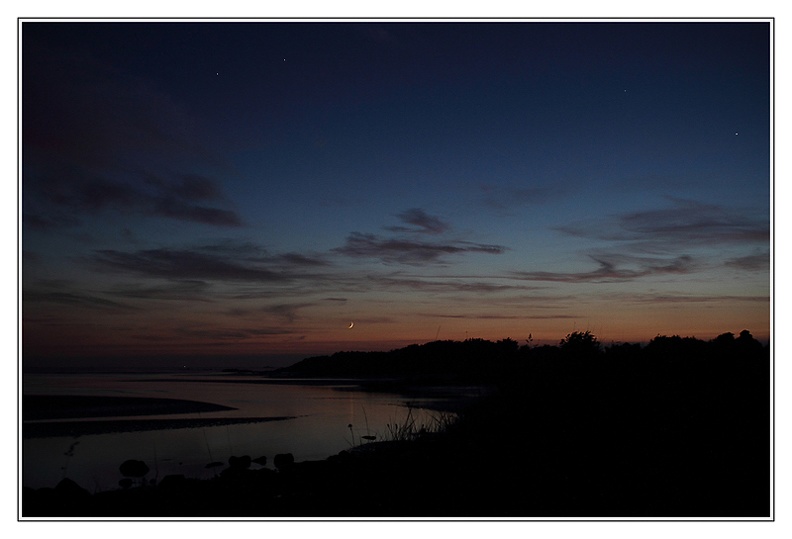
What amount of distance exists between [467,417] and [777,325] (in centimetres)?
675

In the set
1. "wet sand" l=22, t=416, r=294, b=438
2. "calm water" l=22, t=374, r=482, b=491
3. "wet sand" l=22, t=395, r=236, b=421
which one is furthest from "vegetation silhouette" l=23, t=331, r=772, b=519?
"wet sand" l=22, t=395, r=236, b=421

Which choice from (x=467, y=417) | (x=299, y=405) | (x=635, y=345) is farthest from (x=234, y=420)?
(x=635, y=345)

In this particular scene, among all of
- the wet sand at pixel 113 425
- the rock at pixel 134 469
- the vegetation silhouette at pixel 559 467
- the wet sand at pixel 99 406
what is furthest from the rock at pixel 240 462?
the wet sand at pixel 99 406

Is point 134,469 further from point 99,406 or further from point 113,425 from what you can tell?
point 99,406

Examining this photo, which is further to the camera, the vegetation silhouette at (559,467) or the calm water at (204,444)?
the calm water at (204,444)

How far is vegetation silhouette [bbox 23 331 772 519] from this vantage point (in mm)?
7594

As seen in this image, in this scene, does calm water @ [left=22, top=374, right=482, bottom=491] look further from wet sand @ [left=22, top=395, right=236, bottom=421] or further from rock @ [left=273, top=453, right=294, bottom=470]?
wet sand @ [left=22, top=395, right=236, bottom=421]

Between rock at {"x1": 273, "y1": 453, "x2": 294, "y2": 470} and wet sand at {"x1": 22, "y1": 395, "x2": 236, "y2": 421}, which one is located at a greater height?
rock at {"x1": 273, "y1": 453, "x2": 294, "y2": 470}

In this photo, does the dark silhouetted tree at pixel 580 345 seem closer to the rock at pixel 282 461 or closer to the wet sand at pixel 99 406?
the rock at pixel 282 461

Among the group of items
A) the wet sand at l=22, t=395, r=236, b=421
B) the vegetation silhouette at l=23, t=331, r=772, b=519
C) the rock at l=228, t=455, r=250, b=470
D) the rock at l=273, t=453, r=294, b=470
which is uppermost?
the vegetation silhouette at l=23, t=331, r=772, b=519

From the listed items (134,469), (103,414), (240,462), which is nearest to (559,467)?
(240,462)

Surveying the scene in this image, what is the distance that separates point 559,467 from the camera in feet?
28.9

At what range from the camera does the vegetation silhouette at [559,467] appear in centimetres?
759

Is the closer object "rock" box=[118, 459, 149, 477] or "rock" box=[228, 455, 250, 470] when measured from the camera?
"rock" box=[118, 459, 149, 477]
